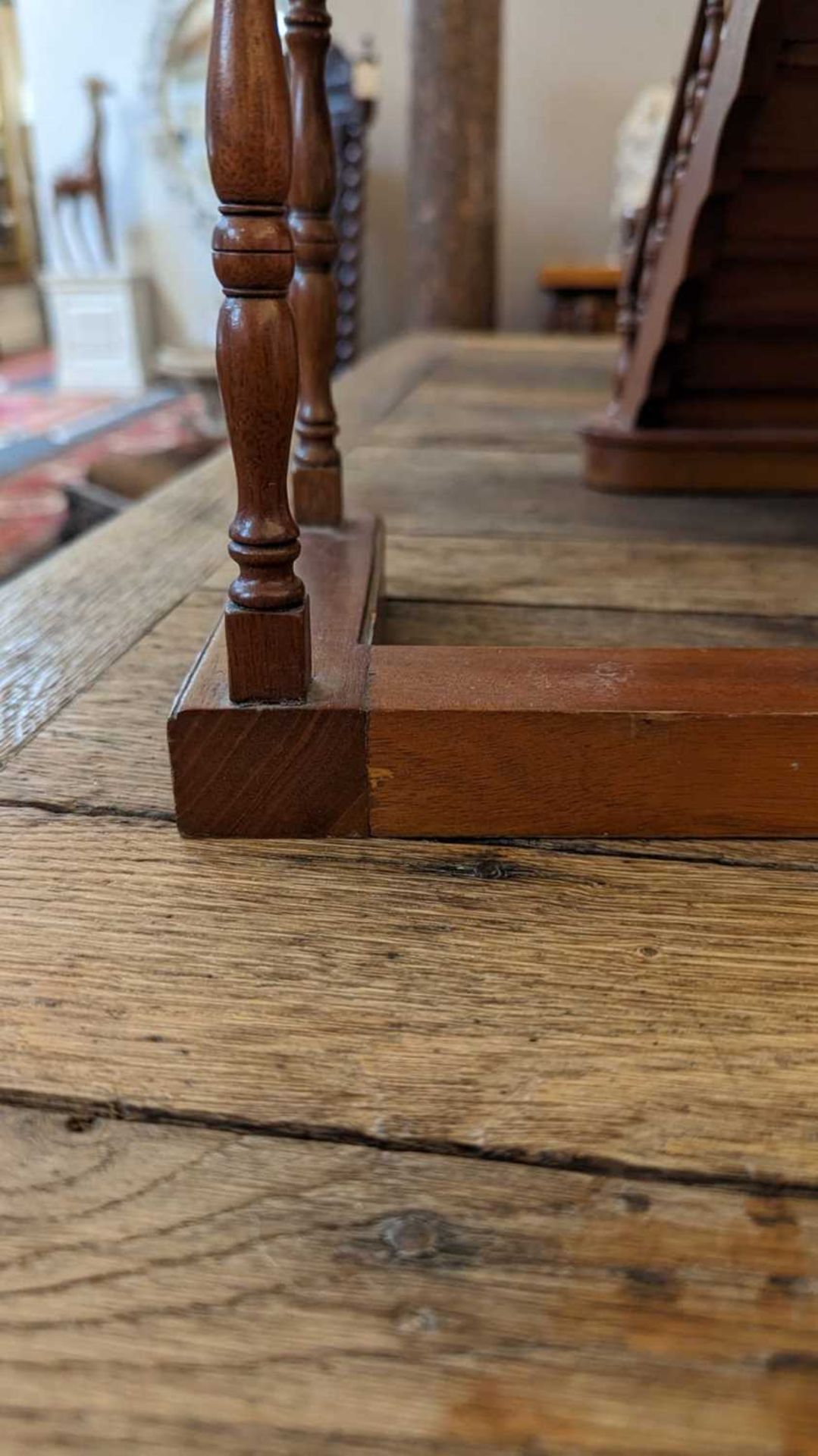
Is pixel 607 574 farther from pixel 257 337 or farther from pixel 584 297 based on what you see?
pixel 584 297

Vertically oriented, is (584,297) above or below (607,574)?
below

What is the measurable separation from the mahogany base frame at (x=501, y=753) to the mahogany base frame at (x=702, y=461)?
0.78 m

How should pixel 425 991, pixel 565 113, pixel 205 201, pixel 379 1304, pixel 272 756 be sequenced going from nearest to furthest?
pixel 379 1304
pixel 425 991
pixel 272 756
pixel 565 113
pixel 205 201

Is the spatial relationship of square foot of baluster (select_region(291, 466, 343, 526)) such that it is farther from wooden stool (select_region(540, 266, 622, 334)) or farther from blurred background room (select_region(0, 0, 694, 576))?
wooden stool (select_region(540, 266, 622, 334))

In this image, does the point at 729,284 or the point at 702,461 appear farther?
the point at 702,461

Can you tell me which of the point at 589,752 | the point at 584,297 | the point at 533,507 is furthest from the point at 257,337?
the point at 584,297

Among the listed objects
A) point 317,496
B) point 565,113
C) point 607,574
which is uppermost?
point 565,113

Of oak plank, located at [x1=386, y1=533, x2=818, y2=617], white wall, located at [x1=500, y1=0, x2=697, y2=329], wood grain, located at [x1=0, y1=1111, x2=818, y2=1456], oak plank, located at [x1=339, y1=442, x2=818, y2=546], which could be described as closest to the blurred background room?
white wall, located at [x1=500, y1=0, x2=697, y2=329]

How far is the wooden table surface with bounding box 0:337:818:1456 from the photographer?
34 cm

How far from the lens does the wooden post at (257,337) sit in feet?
1.79

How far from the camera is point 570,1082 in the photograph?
468 mm

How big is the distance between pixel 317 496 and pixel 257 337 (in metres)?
0.39

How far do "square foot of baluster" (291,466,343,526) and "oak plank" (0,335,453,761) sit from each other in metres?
0.14

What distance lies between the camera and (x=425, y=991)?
524mm
